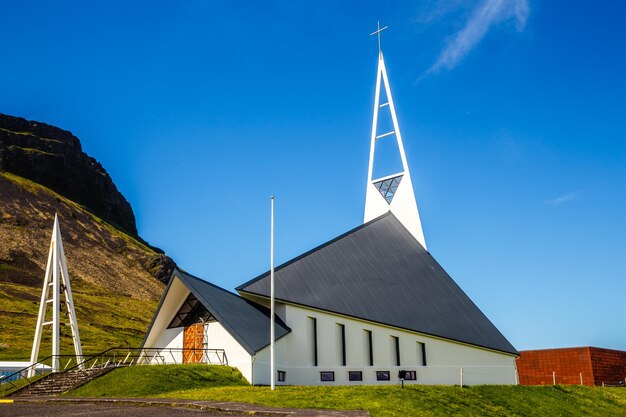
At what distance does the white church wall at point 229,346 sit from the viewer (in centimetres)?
2869

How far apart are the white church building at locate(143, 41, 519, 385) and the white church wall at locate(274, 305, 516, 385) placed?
0.05 m

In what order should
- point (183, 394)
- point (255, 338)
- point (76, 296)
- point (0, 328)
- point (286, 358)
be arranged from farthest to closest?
1. point (76, 296)
2. point (0, 328)
3. point (286, 358)
4. point (255, 338)
5. point (183, 394)

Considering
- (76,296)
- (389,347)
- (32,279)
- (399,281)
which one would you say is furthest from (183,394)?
(32,279)

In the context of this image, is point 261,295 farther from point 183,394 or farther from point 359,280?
point 183,394

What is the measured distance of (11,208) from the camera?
129 metres

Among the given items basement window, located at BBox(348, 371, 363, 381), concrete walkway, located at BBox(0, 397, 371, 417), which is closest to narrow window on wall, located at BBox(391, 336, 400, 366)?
basement window, located at BBox(348, 371, 363, 381)

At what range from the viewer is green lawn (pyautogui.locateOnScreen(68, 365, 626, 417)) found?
2019cm

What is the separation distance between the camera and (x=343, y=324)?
32781 millimetres

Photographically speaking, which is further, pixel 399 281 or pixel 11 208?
pixel 11 208

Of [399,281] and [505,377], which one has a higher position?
[399,281]

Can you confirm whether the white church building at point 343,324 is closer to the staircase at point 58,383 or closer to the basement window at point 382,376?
the basement window at point 382,376

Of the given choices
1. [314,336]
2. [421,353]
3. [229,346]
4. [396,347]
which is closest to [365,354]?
[396,347]

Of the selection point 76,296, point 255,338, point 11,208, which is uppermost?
point 11,208

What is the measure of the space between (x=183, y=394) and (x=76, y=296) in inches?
3484
